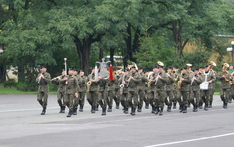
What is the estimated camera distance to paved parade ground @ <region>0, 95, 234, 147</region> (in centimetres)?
1278

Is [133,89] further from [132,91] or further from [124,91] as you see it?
[124,91]

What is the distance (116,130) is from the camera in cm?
1545

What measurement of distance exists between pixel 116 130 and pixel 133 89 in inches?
235

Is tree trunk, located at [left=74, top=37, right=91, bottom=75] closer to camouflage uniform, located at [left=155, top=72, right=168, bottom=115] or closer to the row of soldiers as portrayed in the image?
the row of soldiers

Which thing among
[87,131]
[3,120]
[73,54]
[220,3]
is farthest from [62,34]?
[87,131]

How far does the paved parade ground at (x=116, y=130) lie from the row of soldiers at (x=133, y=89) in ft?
2.16

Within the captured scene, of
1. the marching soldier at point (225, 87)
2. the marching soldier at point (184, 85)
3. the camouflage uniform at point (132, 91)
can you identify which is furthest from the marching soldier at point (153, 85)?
the marching soldier at point (225, 87)

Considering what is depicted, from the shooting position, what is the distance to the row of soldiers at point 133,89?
20.6 meters

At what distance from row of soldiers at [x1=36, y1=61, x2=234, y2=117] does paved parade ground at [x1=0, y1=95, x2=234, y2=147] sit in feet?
2.16

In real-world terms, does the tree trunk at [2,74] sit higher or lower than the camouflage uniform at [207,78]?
higher

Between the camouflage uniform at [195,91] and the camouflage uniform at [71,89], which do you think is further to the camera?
the camouflage uniform at [195,91]

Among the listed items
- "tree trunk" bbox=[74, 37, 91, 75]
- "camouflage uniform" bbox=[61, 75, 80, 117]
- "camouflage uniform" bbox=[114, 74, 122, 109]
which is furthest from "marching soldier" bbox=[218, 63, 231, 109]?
"tree trunk" bbox=[74, 37, 91, 75]

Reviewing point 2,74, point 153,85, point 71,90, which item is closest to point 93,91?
point 71,90

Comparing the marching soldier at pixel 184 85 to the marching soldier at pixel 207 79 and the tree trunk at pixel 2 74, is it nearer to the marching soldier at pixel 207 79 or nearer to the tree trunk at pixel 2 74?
the marching soldier at pixel 207 79
